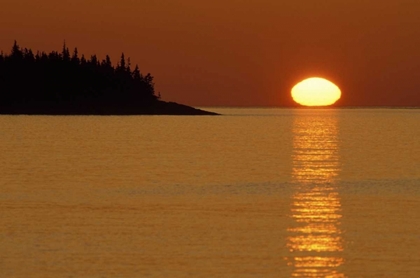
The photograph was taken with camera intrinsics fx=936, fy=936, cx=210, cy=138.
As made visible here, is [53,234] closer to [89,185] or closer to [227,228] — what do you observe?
[227,228]

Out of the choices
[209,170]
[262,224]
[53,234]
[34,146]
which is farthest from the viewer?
[34,146]

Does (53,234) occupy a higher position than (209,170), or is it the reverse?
(209,170)

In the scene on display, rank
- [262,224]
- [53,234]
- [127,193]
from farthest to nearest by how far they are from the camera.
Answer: [127,193] < [262,224] < [53,234]

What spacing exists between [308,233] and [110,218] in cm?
882

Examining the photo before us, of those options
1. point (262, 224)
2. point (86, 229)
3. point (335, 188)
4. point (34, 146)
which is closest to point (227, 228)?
point (262, 224)

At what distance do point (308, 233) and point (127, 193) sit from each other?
1740 centimetres

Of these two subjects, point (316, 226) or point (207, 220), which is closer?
point (316, 226)

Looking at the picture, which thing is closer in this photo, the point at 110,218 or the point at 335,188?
the point at 110,218

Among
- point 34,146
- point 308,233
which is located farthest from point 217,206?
point 34,146

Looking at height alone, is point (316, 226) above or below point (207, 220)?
below

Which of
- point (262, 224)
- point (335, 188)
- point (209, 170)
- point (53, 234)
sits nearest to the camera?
point (53, 234)

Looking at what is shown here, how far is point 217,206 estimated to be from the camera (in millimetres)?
44281

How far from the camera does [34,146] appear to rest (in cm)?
10431

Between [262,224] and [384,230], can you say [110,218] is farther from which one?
[384,230]
